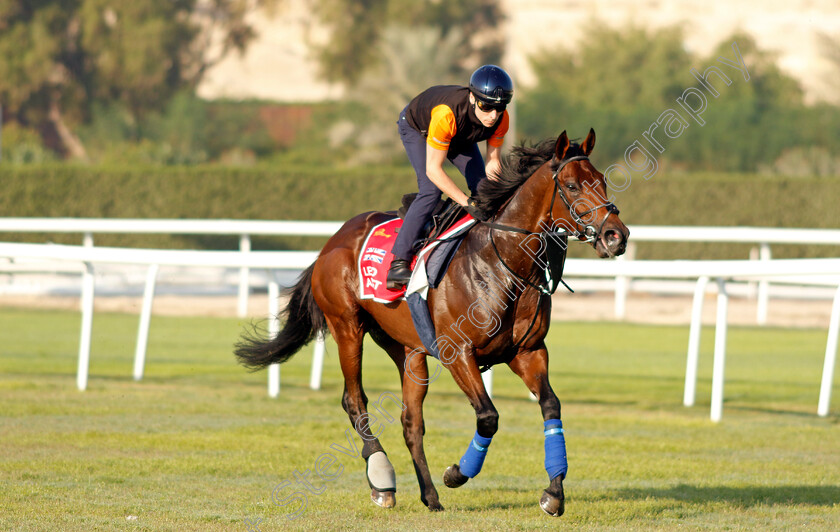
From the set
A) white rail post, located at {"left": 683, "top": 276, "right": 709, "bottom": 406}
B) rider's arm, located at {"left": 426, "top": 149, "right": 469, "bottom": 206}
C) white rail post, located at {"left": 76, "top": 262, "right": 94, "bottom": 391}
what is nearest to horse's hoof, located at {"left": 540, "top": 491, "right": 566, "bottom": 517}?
rider's arm, located at {"left": 426, "top": 149, "right": 469, "bottom": 206}

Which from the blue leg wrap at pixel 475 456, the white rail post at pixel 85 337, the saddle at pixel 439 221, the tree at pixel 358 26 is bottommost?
the blue leg wrap at pixel 475 456

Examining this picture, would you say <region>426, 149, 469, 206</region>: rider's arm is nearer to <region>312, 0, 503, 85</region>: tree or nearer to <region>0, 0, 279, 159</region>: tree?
<region>0, 0, 279, 159</region>: tree

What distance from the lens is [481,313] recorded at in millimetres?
4898

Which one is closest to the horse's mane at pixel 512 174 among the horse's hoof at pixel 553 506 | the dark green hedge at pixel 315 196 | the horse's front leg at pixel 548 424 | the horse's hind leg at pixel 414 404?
the horse's front leg at pixel 548 424

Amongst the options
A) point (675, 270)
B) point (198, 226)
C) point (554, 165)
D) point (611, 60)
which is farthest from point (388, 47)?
point (554, 165)

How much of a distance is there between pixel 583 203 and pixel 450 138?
2.67 ft

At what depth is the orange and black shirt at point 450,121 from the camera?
5176 millimetres

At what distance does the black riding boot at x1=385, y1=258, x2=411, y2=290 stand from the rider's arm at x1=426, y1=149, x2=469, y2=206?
37 centimetres

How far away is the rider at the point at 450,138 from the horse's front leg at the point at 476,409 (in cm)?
51

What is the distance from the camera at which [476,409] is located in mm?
4930

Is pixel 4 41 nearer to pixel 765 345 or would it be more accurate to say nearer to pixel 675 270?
pixel 765 345

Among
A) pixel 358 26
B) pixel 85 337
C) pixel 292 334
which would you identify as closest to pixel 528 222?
pixel 292 334

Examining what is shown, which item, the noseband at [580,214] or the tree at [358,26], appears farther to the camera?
the tree at [358,26]

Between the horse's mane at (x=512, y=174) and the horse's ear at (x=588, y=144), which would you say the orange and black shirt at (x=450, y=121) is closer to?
the horse's mane at (x=512, y=174)
